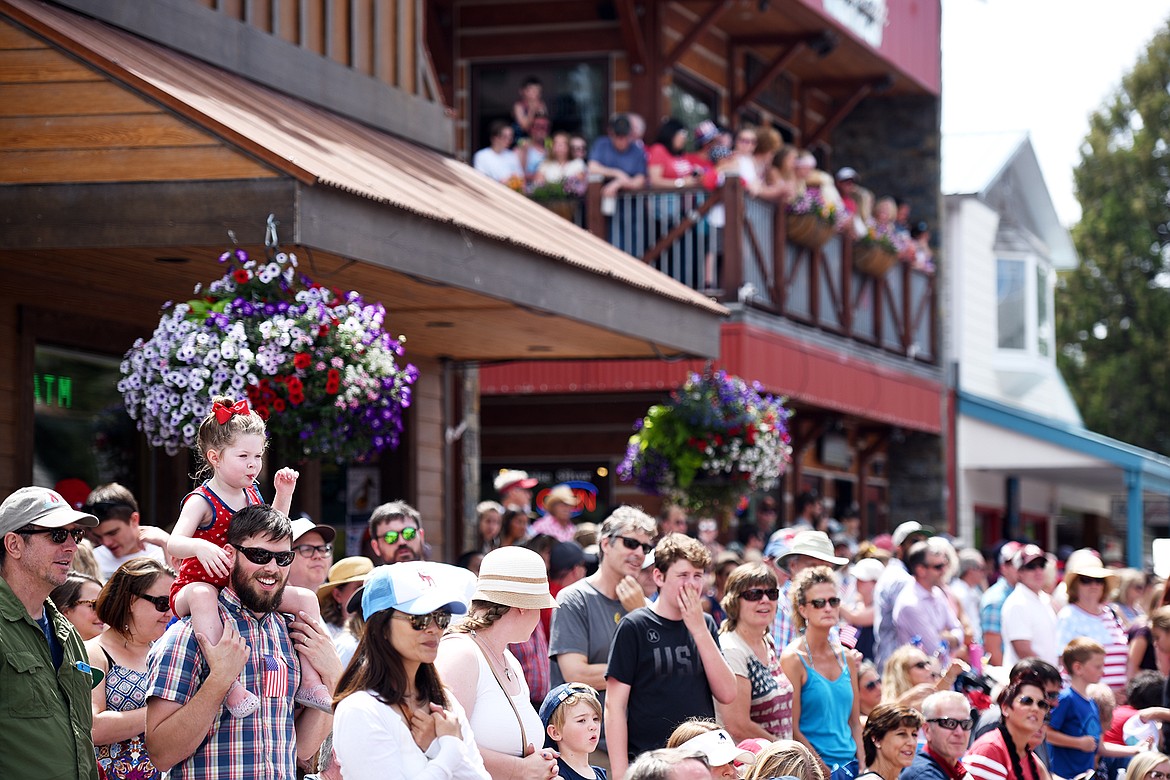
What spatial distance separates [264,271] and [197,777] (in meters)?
3.20

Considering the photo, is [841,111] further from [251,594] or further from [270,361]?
[251,594]

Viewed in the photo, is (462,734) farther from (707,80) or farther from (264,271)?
(707,80)

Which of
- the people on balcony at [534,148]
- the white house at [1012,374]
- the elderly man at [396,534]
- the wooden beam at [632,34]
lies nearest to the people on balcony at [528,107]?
the people on balcony at [534,148]

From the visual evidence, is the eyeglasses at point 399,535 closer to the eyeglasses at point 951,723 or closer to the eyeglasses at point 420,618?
the eyeglasses at point 951,723

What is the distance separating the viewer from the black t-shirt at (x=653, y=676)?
21.2 ft

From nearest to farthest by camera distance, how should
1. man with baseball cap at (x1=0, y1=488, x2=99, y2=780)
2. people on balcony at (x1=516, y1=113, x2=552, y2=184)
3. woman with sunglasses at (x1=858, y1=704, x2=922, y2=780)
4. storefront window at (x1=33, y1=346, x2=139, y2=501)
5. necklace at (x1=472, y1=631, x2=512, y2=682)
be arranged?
man with baseball cap at (x1=0, y1=488, x2=99, y2=780)
necklace at (x1=472, y1=631, x2=512, y2=682)
woman with sunglasses at (x1=858, y1=704, x2=922, y2=780)
storefront window at (x1=33, y1=346, x2=139, y2=501)
people on balcony at (x1=516, y1=113, x2=552, y2=184)

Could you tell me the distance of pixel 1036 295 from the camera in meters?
27.4

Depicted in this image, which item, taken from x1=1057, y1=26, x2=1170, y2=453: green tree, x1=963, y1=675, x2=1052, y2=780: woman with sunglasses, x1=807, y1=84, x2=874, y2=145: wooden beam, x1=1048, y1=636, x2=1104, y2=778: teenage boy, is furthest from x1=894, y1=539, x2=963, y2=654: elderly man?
x1=1057, y1=26, x2=1170, y2=453: green tree

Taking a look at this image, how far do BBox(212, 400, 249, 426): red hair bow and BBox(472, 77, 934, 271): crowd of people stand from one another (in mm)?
10458

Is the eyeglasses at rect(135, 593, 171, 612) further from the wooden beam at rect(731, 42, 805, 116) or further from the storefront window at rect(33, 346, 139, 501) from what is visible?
the wooden beam at rect(731, 42, 805, 116)

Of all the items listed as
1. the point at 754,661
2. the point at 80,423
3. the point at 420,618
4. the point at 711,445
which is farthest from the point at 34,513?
the point at 711,445

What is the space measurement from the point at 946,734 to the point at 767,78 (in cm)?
1364

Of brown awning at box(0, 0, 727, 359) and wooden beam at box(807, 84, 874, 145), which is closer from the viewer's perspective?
brown awning at box(0, 0, 727, 359)

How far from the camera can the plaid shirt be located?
4.73m
